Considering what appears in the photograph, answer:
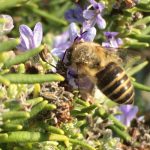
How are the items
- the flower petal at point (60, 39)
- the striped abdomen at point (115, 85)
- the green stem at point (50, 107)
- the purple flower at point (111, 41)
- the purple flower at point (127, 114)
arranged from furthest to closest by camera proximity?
1. the flower petal at point (60, 39)
2. the purple flower at point (127, 114)
3. the purple flower at point (111, 41)
4. the striped abdomen at point (115, 85)
5. the green stem at point (50, 107)

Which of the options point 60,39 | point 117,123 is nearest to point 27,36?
point 117,123

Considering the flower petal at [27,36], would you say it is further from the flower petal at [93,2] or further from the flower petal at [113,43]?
the flower petal at [113,43]

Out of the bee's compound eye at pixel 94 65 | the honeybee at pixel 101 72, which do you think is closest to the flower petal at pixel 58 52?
the honeybee at pixel 101 72

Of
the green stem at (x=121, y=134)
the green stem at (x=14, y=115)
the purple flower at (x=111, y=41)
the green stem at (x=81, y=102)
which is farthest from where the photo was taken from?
the green stem at (x=121, y=134)

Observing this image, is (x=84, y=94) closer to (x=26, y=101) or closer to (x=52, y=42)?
(x=26, y=101)

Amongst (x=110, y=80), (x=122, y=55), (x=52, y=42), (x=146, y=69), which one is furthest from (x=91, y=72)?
(x=146, y=69)

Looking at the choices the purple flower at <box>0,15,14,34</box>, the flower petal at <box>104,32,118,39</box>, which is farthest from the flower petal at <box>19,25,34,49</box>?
the flower petal at <box>104,32,118,39</box>
